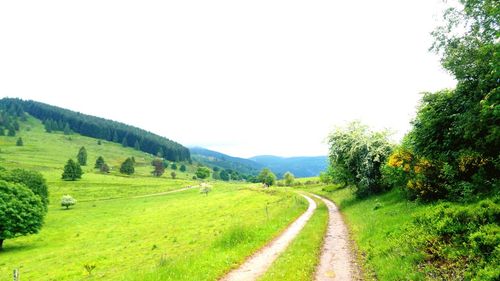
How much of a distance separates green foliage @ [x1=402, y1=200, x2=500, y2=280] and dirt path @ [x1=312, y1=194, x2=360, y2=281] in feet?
10.4

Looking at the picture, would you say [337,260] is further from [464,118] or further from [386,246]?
[464,118]

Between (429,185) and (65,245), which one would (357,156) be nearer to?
(429,185)

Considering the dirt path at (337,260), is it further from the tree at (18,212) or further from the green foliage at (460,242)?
the tree at (18,212)

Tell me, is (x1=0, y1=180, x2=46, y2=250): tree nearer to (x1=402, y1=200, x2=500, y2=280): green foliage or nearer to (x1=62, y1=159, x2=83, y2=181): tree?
(x1=402, y1=200, x2=500, y2=280): green foliage

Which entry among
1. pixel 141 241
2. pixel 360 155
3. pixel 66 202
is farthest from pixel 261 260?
pixel 66 202

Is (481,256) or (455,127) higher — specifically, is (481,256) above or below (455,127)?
below

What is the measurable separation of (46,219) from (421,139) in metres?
78.6

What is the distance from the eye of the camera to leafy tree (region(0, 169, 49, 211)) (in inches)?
3216

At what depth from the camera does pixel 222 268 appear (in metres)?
17.9

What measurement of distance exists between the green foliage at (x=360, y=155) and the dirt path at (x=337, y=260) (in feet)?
59.7

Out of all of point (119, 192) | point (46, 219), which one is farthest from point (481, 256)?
point (119, 192)

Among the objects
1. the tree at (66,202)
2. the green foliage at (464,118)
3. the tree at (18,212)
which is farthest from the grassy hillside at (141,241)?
the green foliage at (464,118)

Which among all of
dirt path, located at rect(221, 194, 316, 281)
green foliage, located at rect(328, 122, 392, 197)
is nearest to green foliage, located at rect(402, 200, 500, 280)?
dirt path, located at rect(221, 194, 316, 281)

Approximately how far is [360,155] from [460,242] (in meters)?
32.1
